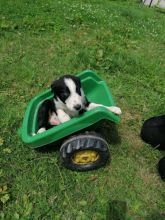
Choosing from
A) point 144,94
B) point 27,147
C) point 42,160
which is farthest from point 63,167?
point 144,94

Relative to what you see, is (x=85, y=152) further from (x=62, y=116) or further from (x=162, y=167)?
(x=162, y=167)

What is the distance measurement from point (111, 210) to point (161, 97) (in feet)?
7.95

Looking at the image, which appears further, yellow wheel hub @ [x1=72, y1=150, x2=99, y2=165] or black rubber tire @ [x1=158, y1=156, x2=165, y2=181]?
black rubber tire @ [x1=158, y1=156, x2=165, y2=181]

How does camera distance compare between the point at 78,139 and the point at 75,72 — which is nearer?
the point at 78,139

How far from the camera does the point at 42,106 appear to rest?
4418 mm

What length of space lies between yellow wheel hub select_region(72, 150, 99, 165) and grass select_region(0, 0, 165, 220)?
0.18 metres

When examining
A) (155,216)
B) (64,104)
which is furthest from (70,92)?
(155,216)

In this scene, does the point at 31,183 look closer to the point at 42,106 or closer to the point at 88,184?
the point at 88,184

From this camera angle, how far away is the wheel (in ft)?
12.5

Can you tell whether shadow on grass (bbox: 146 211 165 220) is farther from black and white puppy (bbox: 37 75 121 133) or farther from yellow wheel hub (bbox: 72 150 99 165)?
black and white puppy (bbox: 37 75 121 133)

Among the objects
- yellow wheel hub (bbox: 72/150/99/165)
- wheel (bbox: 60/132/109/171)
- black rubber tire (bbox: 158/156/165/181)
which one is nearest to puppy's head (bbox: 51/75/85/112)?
wheel (bbox: 60/132/109/171)

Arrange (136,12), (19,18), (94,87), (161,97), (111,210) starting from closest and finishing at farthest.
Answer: (111,210)
(94,87)
(161,97)
(19,18)
(136,12)

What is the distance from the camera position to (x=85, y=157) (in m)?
4.04

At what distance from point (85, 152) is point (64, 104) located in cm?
60
